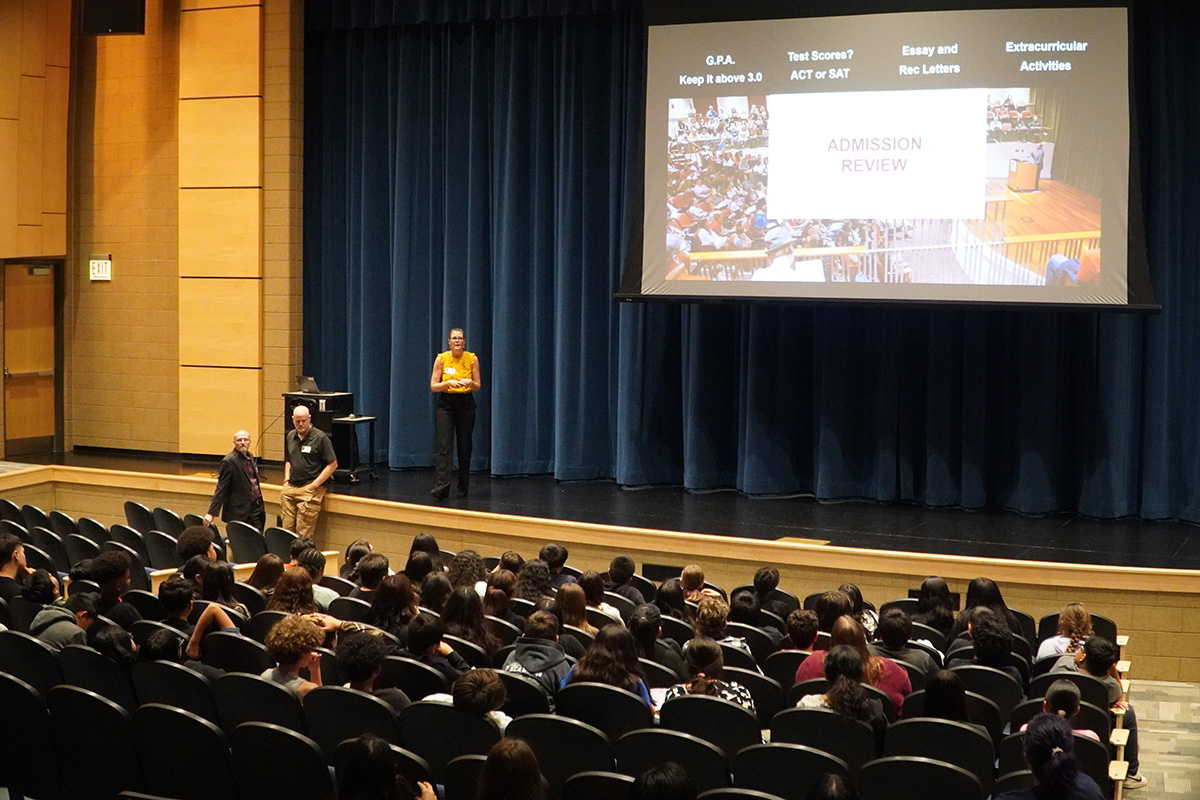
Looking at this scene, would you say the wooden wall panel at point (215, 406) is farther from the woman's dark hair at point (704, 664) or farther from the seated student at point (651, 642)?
the woman's dark hair at point (704, 664)

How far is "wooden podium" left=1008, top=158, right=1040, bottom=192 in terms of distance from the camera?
984cm

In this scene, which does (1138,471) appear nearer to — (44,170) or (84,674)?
(84,674)

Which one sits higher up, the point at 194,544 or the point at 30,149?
the point at 30,149

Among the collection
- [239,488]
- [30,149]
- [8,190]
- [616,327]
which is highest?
[30,149]

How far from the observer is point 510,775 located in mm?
3311

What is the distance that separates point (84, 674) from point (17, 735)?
0.41 meters

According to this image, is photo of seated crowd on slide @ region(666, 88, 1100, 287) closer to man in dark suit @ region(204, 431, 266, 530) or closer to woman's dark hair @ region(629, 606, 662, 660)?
man in dark suit @ region(204, 431, 266, 530)

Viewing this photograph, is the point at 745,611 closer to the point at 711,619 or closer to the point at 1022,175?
the point at 711,619

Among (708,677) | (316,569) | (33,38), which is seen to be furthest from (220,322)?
(708,677)

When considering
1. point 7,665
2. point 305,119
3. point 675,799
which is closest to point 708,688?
point 675,799

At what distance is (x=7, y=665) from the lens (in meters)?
5.32

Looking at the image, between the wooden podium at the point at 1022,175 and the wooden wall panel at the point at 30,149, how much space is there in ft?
30.1

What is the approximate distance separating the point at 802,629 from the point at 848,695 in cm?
119

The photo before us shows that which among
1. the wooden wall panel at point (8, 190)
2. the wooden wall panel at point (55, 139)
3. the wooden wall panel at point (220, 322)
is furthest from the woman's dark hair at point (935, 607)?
the wooden wall panel at point (55, 139)
